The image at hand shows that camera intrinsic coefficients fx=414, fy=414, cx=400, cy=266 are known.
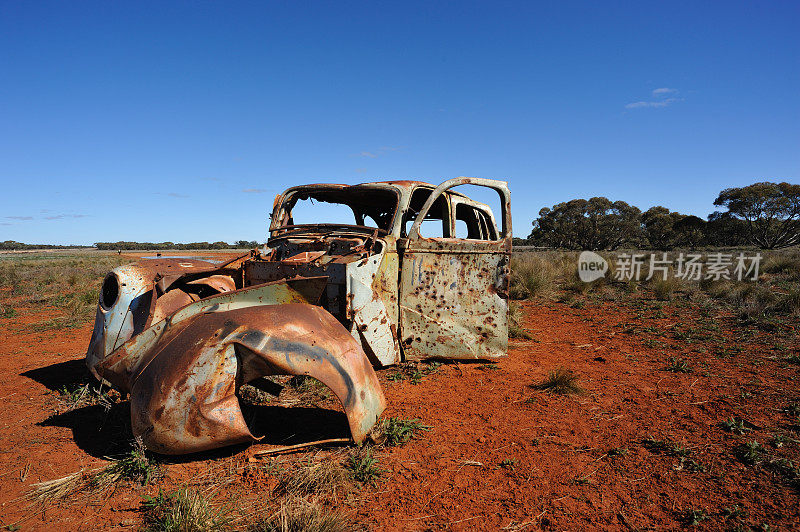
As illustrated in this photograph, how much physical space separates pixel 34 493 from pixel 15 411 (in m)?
1.85

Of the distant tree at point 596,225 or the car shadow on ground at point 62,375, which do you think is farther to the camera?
the distant tree at point 596,225

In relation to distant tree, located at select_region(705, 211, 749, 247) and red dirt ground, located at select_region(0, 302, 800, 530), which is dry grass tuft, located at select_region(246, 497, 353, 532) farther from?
distant tree, located at select_region(705, 211, 749, 247)

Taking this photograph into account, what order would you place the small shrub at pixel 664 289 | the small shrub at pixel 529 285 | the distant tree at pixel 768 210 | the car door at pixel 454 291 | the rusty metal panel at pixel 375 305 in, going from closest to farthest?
the rusty metal panel at pixel 375 305 < the car door at pixel 454 291 < the small shrub at pixel 664 289 < the small shrub at pixel 529 285 < the distant tree at pixel 768 210

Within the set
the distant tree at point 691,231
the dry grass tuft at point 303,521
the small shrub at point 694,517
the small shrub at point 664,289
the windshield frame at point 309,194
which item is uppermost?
the distant tree at point 691,231

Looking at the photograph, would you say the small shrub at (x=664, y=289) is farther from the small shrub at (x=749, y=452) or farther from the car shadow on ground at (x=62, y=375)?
the car shadow on ground at (x=62, y=375)

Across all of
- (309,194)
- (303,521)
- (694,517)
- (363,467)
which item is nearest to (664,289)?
(309,194)

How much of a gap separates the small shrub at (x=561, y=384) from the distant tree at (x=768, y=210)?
33462mm

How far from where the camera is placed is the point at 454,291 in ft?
15.1

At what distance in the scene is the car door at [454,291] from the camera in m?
4.45

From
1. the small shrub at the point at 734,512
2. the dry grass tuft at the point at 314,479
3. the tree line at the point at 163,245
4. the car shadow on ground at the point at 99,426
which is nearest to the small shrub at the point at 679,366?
the small shrub at the point at 734,512

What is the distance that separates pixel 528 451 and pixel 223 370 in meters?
2.16

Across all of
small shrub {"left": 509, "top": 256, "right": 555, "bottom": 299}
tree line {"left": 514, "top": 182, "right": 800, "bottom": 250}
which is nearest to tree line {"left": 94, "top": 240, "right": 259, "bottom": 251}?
tree line {"left": 514, "top": 182, "right": 800, "bottom": 250}

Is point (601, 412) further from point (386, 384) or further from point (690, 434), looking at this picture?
point (386, 384)

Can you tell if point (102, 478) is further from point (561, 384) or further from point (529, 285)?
point (529, 285)
